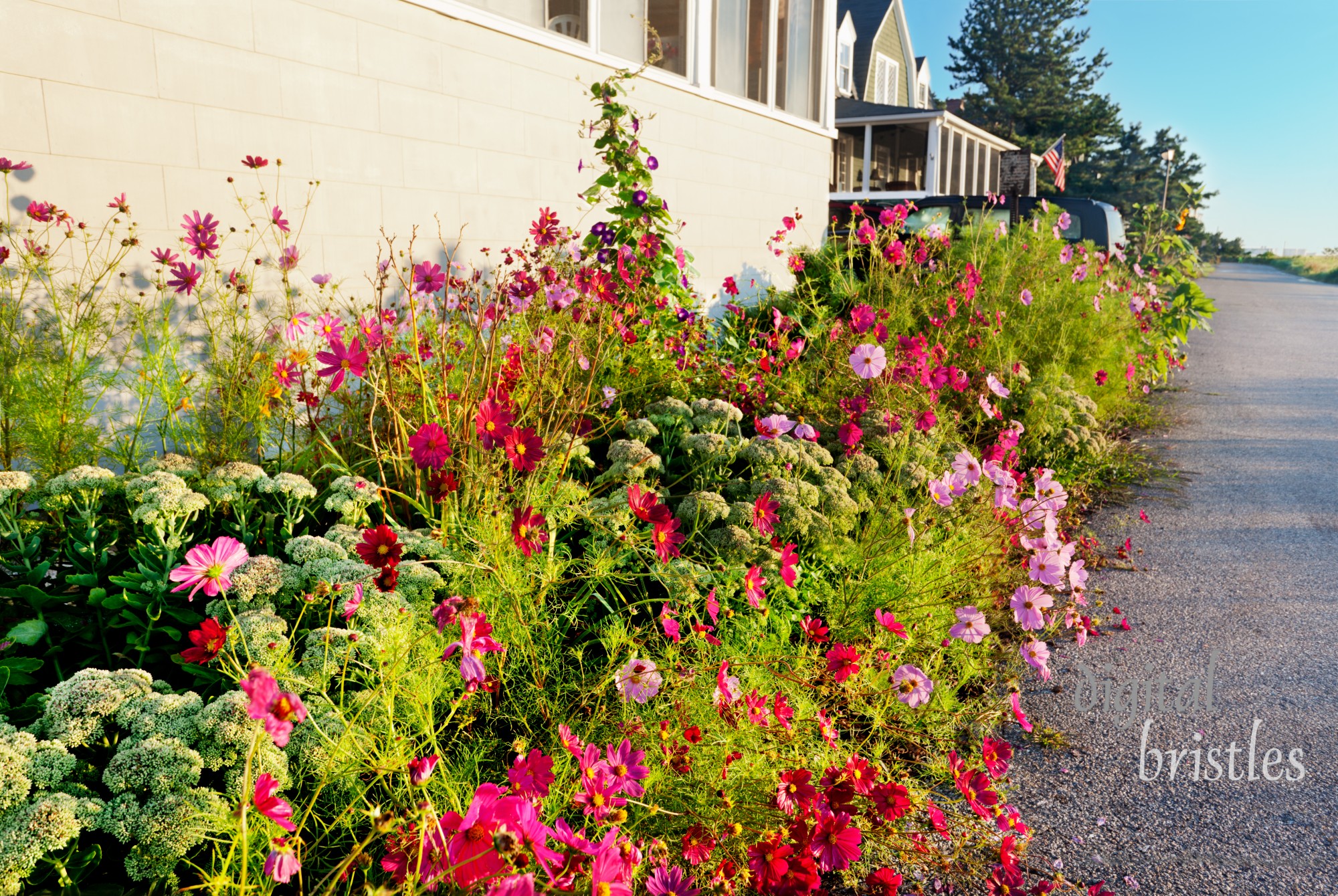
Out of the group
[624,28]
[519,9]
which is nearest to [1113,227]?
[624,28]

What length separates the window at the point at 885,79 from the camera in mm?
25156

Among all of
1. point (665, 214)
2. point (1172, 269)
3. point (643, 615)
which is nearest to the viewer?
point (643, 615)

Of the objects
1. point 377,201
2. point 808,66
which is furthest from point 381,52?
point 808,66

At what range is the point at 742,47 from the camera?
7.55m

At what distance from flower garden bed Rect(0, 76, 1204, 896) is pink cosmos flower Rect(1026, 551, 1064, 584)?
0.01 metres

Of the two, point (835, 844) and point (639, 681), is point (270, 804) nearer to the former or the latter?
point (639, 681)

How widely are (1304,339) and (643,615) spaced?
1230cm

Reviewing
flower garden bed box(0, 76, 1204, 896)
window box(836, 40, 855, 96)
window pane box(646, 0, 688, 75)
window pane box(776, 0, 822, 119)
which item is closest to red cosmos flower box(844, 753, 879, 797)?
flower garden bed box(0, 76, 1204, 896)

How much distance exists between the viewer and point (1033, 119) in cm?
3669

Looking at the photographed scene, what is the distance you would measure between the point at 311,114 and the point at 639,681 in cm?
330

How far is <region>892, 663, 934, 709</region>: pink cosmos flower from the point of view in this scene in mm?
2029

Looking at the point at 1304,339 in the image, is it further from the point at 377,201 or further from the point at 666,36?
the point at 377,201

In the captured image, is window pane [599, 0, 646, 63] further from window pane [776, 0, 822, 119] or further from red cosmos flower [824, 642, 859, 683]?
red cosmos flower [824, 642, 859, 683]

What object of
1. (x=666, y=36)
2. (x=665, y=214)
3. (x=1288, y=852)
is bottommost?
(x=1288, y=852)
